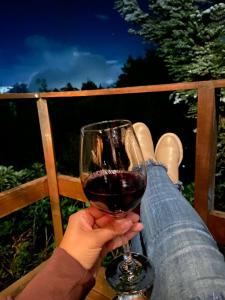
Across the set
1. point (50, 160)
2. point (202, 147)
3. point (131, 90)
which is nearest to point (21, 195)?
point (50, 160)

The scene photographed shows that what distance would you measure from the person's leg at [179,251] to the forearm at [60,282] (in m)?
0.25

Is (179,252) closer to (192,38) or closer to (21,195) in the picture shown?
(21,195)

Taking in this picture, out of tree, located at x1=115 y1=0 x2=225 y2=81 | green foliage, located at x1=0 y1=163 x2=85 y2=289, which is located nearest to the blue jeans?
green foliage, located at x1=0 y1=163 x2=85 y2=289

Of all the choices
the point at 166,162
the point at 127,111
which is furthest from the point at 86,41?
the point at 166,162

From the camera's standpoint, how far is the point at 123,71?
22.6ft

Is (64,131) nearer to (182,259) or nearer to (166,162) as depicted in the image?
(166,162)

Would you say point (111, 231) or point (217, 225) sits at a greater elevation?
point (111, 231)

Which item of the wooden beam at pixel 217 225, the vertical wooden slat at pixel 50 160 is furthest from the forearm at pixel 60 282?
the vertical wooden slat at pixel 50 160

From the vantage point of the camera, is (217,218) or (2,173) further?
(2,173)

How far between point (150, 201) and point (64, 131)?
15.9ft

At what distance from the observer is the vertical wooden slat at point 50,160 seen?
1.96m

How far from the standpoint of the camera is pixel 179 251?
822mm

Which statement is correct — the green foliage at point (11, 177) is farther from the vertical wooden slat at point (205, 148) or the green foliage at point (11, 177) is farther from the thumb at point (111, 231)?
the thumb at point (111, 231)

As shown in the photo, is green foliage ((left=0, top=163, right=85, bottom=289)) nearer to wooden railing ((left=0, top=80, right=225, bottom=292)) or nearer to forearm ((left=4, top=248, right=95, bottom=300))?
wooden railing ((left=0, top=80, right=225, bottom=292))
